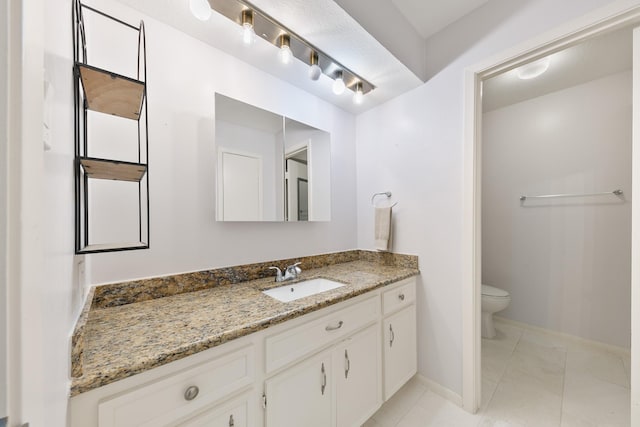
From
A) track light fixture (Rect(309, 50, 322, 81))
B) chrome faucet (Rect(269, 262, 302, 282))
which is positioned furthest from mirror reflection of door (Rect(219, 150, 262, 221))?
track light fixture (Rect(309, 50, 322, 81))

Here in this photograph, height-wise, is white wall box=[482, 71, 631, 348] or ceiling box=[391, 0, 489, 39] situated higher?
ceiling box=[391, 0, 489, 39]

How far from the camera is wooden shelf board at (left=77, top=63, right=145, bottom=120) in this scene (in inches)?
28.5

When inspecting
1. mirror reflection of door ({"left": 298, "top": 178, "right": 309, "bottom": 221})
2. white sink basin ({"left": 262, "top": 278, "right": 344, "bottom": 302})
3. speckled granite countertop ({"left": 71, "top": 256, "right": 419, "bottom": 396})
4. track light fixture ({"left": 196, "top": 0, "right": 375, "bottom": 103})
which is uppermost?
track light fixture ({"left": 196, "top": 0, "right": 375, "bottom": 103})

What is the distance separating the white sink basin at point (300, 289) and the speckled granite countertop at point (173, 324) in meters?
0.07

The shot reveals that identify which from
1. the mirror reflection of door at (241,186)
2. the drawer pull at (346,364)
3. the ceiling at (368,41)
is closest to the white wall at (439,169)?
the ceiling at (368,41)

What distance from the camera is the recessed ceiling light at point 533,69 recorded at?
186 cm

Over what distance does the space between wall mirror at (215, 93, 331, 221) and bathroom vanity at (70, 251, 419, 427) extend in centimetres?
46

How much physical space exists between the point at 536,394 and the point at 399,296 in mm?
1127

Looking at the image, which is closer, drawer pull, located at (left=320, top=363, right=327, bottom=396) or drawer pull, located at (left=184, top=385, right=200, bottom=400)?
drawer pull, located at (left=184, top=385, right=200, bottom=400)

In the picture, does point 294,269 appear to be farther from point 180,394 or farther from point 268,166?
point 180,394

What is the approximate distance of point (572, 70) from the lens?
1.96 m

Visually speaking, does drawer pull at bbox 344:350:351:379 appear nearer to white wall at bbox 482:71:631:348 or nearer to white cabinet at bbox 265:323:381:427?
white cabinet at bbox 265:323:381:427
